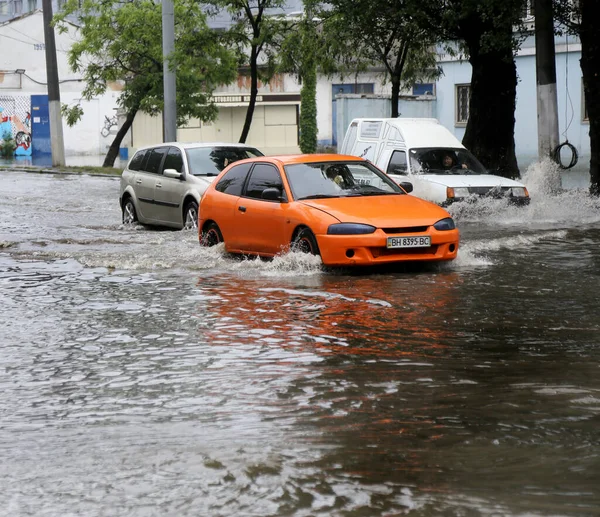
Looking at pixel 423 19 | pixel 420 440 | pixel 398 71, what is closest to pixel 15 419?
pixel 420 440

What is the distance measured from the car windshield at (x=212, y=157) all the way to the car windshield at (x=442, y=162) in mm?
3016

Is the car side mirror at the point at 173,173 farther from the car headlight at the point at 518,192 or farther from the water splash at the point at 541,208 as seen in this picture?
the car headlight at the point at 518,192

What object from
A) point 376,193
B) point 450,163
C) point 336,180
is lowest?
point 376,193

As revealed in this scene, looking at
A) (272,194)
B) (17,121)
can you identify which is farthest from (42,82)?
(272,194)

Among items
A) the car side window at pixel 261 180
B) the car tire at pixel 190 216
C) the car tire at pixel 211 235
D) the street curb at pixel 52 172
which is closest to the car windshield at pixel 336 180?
the car side window at pixel 261 180

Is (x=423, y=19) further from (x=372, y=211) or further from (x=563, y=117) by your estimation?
(x=372, y=211)

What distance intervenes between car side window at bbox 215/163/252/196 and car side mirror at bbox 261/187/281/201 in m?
1.01

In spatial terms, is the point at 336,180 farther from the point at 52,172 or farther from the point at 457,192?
the point at 52,172

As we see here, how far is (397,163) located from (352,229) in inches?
352

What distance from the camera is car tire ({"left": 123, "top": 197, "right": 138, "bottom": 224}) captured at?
65.3 feet

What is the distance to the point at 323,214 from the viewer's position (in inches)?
480

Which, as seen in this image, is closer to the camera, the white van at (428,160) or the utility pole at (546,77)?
the white van at (428,160)

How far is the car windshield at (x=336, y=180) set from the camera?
13.0m

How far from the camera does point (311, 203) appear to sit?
41.4ft
